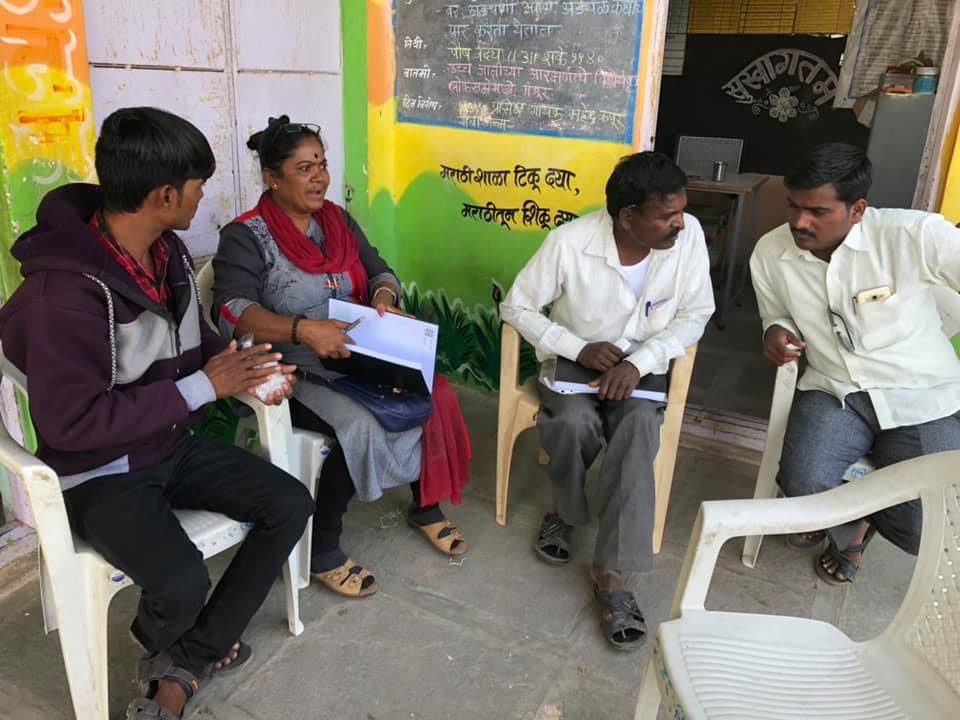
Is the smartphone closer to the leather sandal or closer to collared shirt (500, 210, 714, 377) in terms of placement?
collared shirt (500, 210, 714, 377)

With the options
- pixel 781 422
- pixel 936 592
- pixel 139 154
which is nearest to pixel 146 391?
pixel 139 154

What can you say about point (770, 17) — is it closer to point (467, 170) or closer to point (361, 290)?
point (467, 170)

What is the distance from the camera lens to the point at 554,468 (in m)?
2.40

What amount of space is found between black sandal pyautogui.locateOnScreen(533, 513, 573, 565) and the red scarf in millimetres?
994

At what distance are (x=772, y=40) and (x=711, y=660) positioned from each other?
609 centimetres

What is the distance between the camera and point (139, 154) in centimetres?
163

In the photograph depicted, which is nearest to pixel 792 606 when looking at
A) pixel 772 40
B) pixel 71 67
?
pixel 71 67

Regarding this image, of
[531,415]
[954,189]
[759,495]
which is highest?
[954,189]

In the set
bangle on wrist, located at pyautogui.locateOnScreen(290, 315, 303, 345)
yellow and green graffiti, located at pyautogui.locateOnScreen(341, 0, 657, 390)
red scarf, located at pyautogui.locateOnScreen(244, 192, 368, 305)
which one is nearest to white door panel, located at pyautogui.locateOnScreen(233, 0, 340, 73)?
yellow and green graffiti, located at pyautogui.locateOnScreen(341, 0, 657, 390)

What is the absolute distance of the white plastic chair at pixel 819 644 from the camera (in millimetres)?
1319

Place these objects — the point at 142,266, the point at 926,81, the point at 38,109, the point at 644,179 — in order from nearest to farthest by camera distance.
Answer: the point at 142,266 → the point at 38,109 → the point at 644,179 → the point at 926,81

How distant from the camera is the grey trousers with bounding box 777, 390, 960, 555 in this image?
217cm


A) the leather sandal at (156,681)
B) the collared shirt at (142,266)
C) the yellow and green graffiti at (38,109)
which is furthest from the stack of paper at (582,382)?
the yellow and green graffiti at (38,109)

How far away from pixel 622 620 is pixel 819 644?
2.43 ft
